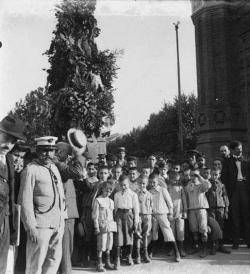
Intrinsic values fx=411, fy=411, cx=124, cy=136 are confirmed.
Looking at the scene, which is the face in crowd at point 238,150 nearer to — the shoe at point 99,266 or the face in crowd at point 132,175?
the face in crowd at point 132,175

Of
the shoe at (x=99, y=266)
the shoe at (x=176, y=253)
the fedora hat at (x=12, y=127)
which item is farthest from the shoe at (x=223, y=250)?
the fedora hat at (x=12, y=127)

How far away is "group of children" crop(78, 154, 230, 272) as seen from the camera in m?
6.44

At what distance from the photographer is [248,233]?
763 centimetres

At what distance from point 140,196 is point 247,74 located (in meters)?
11.1

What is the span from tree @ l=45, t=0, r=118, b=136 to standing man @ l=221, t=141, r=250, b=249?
736 centimetres

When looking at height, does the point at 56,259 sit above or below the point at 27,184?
below

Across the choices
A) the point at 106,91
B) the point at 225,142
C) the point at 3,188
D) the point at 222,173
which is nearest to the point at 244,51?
the point at 225,142

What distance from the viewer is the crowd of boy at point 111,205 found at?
427cm

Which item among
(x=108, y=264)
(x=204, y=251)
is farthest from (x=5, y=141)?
(x=204, y=251)

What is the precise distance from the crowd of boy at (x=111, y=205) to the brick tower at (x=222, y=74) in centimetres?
894

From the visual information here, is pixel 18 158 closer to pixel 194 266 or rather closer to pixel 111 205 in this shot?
pixel 111 205

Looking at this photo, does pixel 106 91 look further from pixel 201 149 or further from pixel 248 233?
pixel 248 233

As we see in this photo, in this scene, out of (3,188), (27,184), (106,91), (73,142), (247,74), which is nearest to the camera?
(3,188)

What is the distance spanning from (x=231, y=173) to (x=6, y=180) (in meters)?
4.99
